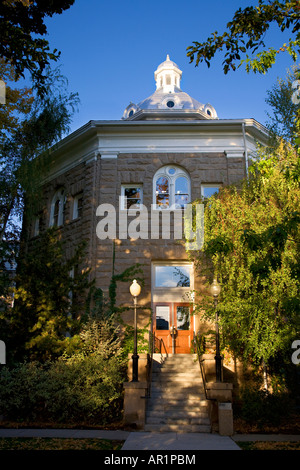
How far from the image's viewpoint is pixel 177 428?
1071 centimetres

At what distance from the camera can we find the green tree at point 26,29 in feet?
24.9

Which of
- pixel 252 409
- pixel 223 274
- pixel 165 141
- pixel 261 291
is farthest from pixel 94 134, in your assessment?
pixel 252 409

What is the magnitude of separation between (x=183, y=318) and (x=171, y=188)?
219 inches

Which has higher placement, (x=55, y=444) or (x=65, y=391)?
(x=65, y=391)

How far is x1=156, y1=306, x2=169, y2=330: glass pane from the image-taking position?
16609 millimetres

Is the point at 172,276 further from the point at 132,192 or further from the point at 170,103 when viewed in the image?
the point at 170,103

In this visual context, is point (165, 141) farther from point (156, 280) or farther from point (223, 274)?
point (223, 274)

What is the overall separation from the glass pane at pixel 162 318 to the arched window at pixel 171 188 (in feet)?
14.1

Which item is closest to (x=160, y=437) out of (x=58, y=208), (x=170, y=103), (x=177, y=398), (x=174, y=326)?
(x=177, y=398)

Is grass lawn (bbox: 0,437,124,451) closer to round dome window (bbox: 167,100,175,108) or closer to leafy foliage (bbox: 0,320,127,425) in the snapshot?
leafy foliage (bbox: 0,320,127,425)

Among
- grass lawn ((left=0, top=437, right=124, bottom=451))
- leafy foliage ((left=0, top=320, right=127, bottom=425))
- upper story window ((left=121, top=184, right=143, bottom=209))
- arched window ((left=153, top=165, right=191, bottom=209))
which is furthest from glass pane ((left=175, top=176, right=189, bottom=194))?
grass lawn ((left=0, top=437, right=124, bottom=451))

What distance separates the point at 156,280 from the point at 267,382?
20.2ft

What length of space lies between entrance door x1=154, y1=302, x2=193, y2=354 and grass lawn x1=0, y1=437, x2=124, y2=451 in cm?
725

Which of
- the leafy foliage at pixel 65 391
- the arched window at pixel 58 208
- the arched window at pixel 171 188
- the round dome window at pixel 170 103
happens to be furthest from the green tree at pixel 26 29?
the round dome window at pixel 170 103
